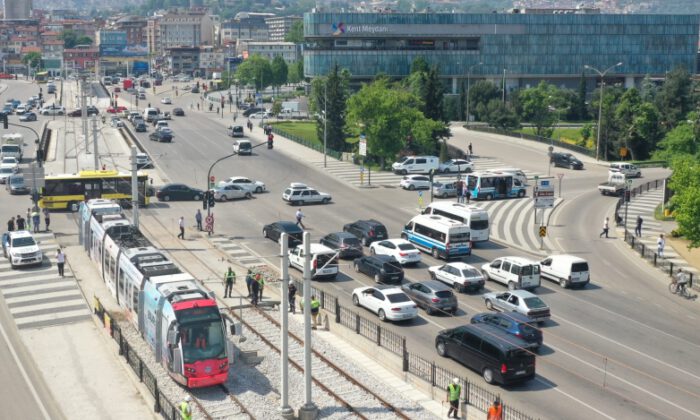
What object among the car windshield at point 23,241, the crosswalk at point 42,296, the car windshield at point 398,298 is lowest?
the crosswalk at point 42,296

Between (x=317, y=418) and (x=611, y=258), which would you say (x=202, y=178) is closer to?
(x=611, y=258)

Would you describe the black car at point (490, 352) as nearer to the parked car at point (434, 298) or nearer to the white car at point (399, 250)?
the parked car at point (434, 298)

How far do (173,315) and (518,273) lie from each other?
18848 mm

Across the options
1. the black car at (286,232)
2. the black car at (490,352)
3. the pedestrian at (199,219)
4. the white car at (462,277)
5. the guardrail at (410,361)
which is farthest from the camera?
the pedestrian at (199,219)

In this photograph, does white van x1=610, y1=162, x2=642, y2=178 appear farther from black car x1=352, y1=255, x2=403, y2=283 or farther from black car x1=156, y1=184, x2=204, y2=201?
black car x1=352, y1=255, x2=403, y2=283

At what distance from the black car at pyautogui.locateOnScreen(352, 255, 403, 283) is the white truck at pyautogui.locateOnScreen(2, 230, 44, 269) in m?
16.8

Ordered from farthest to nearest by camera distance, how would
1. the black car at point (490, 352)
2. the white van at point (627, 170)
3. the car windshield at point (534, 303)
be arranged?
the white van at point (627, 170), the car windshield at point (534, 303), the black car at point (490, 352)

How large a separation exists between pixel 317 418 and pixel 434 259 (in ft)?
71.5

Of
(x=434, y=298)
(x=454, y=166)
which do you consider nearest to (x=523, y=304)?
(x=434, y=298)

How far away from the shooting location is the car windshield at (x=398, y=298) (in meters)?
35.8

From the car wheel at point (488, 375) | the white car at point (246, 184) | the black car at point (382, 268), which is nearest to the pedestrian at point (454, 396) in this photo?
the car wheel at point (488, 375)

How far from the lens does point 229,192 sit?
211 ft

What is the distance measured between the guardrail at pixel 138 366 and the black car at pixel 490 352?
1021cm

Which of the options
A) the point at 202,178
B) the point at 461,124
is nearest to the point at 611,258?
the point at 202,178
